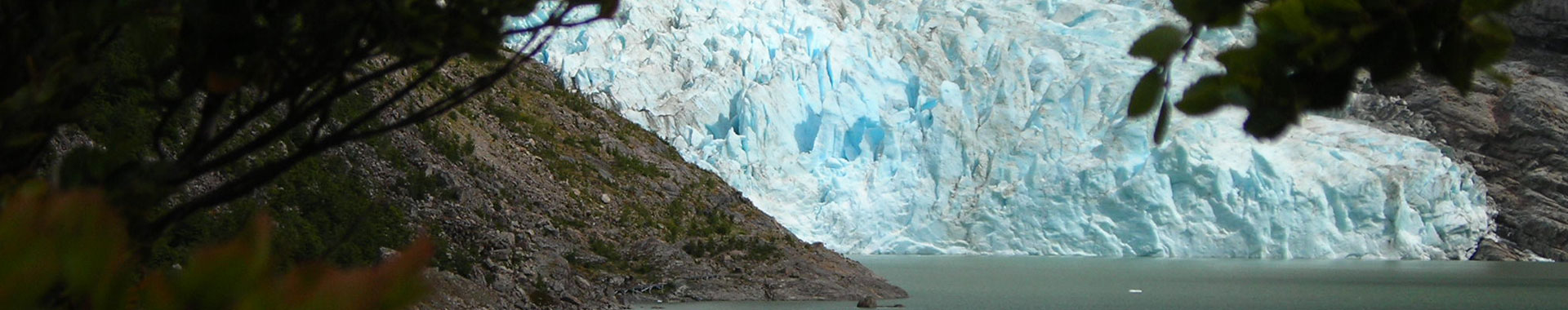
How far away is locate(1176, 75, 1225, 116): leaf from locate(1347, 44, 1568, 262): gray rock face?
138 feet

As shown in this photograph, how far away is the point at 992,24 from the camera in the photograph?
122ft

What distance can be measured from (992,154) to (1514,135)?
18.2 metres

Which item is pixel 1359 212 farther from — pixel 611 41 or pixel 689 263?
pixel 689 263

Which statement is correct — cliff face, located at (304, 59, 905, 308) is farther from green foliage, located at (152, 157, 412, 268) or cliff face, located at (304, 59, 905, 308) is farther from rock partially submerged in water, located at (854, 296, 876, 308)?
rock partially submerged in water, located at (854, 296, 876, 308)

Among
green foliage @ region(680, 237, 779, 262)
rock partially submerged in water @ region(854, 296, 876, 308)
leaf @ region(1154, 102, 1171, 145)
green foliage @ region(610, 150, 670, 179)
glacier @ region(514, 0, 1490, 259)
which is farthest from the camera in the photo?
glacier @ region(514, 0, 1490, 259)

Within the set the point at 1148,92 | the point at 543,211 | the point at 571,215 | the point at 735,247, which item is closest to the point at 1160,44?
the point at 1148,92

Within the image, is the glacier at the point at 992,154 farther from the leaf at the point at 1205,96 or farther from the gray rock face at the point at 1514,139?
the leaf at the point at 1205,96

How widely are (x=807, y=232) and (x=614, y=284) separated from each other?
16279 mm

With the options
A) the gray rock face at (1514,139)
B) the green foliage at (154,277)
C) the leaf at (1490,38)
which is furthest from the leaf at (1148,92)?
the gray rock face at (1514,139)

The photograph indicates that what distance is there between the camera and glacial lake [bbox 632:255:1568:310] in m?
21.9

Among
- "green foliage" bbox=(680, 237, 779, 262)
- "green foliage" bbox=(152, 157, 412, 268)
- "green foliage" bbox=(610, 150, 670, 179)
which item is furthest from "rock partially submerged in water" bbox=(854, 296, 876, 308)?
"green foliage" bbox=(152, 157, 412, 268)

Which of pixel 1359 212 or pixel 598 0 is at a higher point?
pixel 598 0

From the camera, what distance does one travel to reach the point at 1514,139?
43.7 metres

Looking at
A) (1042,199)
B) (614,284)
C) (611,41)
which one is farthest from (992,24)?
(614,284)
